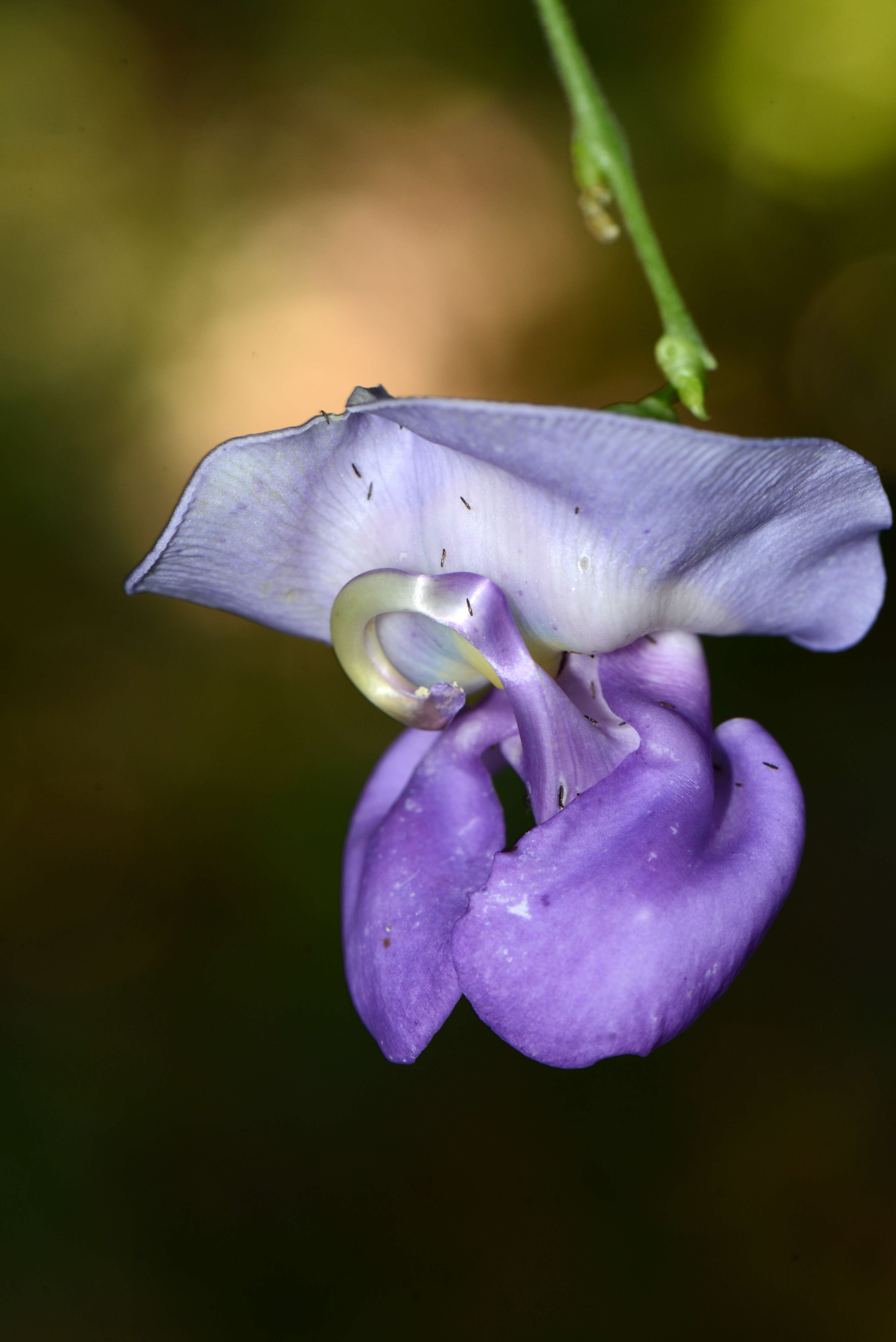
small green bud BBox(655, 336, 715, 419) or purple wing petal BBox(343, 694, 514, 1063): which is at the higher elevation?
small green bud BBox(655, 336, 715, 419)

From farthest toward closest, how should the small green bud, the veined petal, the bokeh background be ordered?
the bokeh background
the small green bud
the veined petal

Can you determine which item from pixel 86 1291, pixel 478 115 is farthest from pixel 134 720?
pixel 478 115

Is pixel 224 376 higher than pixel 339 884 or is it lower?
higher

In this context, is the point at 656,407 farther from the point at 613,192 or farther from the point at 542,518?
the point at 613,192

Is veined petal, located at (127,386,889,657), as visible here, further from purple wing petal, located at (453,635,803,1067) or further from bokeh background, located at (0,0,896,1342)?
bokeh background, located at (0,0,896,1342)

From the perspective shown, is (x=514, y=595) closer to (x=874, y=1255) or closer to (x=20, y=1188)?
(x=20, y=1188)

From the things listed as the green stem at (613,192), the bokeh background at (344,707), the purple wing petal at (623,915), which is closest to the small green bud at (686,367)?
the green stem at (613,192)

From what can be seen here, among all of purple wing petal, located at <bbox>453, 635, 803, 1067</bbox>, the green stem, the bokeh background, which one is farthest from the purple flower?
the bokeh background
